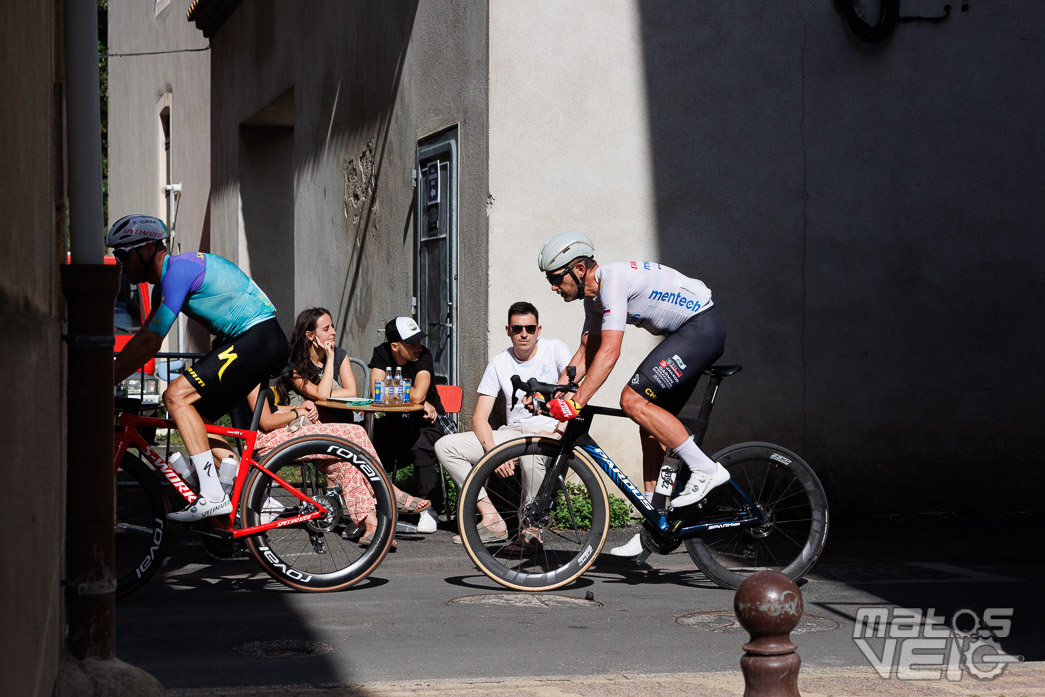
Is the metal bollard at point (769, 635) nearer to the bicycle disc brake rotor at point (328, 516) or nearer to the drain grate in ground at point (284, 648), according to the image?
the drain grate in ground at point (284, 648)

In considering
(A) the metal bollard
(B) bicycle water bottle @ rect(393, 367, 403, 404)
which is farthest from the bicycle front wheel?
(A) the metal bollard

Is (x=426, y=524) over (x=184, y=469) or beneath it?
beneath

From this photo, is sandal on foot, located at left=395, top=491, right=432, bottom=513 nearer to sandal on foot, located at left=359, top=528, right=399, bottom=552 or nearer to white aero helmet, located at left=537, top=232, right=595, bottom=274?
sandal on foot, located at left=359, top=528, right=399, bottom=552

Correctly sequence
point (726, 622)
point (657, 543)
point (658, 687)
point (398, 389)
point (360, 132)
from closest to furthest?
point (658, 687)
point (726, 622)
point (657, 543)
point (398, 389)
point (360, 132)

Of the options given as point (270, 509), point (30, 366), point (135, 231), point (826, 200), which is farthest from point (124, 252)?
point (826, 200)

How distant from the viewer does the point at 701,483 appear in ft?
21.4

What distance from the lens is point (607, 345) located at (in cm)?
640

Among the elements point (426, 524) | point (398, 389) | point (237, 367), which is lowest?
point (426, 524)

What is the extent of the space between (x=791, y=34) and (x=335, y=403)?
4545 mm

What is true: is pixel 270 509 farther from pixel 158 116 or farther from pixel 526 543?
pixel 158 116

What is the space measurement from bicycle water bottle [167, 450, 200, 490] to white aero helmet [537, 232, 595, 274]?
2117 millimetres

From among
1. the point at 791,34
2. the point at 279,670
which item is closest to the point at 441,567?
the point at 279,670

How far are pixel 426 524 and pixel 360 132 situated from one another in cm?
536

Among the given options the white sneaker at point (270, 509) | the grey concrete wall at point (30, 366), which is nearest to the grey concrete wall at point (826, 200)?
the white sneaker at point (270, 509)
